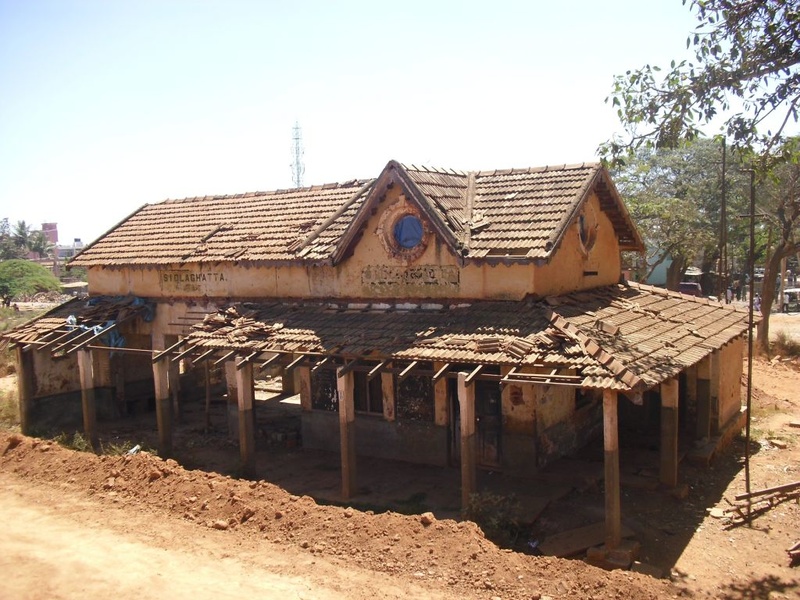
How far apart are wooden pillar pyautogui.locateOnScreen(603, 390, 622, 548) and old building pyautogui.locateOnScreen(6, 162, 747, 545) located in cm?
3

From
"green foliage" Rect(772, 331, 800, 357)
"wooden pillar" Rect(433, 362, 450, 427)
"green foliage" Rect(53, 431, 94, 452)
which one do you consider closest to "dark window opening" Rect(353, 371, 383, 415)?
"wooden pillar" Rect(433, 362, 450, 427)

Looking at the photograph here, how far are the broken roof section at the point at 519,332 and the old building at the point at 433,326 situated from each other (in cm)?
5

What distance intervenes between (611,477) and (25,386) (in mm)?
15869

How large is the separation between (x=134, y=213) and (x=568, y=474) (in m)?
17.4

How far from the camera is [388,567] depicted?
32.1ft

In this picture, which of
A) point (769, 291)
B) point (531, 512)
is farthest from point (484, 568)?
point (769, 291)

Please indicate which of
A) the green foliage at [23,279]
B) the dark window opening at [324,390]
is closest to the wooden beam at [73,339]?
the dark window opening at [324,390]

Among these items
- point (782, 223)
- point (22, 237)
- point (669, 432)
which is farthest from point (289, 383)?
point (22, 237)

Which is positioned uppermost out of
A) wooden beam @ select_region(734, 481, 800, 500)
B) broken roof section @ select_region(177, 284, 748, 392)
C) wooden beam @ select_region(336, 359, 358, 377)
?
broken roof section @ select_region(177, 284, 748, 392)

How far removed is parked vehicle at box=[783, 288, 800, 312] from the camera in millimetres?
44812

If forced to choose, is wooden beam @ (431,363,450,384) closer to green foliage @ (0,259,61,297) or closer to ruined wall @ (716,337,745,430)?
ruined wall @ (716,337,745,430)

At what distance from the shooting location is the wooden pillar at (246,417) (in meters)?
14.6

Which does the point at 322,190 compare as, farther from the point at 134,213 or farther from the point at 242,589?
the point at 242,589

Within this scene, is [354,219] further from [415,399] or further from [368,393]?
[415,399]
